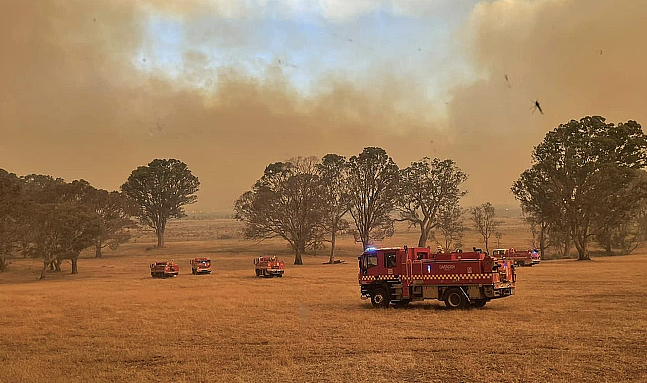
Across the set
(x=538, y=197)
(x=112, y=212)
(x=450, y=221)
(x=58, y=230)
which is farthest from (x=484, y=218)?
(x=58, y=230)

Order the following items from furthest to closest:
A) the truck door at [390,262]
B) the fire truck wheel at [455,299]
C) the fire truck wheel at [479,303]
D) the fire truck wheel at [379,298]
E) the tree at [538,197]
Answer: the tree at [538,197] < the truck door at [390,262] < the fire truck wheel at [379,298] < the fire truck wheel at [479,303] < the fire truck wheel at [455,299]

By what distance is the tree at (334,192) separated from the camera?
3184 inches

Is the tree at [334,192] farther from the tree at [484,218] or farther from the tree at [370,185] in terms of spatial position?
the tree at [484,218]

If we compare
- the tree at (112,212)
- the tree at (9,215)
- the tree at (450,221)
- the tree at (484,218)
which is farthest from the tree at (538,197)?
the tree at (9,215)

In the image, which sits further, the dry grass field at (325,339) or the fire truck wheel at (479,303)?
the fire truck wheel at (479,303)

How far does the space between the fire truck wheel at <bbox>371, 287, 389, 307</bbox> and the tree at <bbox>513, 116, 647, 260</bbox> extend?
49.7m

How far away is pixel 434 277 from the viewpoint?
25625 millimetres

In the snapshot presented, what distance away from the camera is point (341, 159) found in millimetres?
83062

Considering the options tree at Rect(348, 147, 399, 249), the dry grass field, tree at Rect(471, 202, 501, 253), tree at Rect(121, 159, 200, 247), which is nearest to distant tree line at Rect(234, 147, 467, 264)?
tree at Rect(348, 147, 399, 249)

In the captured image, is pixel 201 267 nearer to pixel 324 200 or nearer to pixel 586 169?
pixel 324 200

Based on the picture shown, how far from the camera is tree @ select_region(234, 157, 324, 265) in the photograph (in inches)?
3127

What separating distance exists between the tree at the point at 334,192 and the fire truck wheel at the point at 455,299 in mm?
55236

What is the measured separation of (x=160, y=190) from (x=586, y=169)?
77.9m

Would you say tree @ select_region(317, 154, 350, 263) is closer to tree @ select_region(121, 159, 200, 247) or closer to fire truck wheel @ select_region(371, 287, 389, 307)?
tree @ select_region(121, 159, 200, 247)
